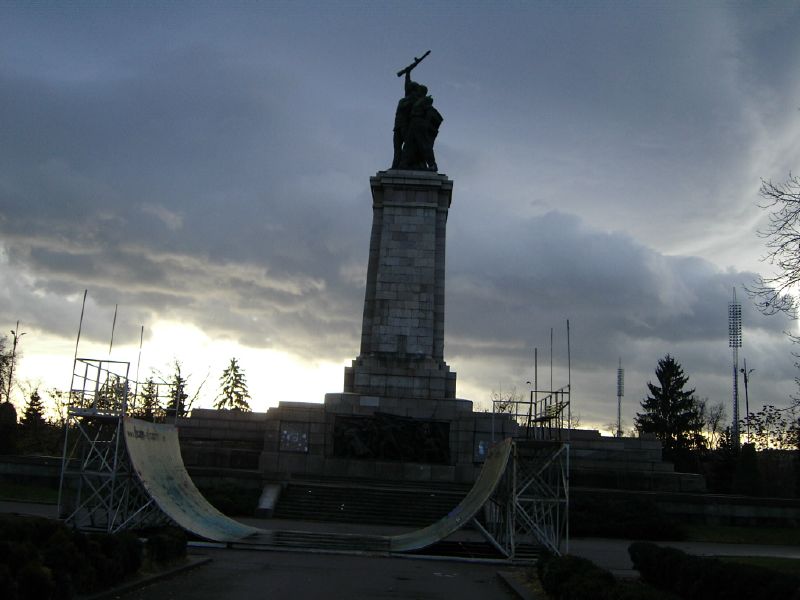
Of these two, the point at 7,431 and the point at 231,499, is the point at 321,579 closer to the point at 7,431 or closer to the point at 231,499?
the point at 231,499

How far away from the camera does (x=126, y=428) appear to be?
1822cm

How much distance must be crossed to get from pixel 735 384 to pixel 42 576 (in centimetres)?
6993

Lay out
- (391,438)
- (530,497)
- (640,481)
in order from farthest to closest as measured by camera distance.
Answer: (640,481) → (391,438) → (530,497)

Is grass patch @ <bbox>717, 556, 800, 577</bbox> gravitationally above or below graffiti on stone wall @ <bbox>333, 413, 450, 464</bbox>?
below

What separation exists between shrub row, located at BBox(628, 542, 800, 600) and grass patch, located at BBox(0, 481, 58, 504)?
22.0 meters

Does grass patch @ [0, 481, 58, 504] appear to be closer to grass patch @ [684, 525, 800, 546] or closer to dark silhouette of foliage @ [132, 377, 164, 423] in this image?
dark silhouette of foliage @ [132, 377, 164, 423]

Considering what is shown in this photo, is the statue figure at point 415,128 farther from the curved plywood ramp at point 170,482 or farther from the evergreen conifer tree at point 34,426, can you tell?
the evergreen conifer tree at point 34,426

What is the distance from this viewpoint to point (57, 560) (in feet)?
36.3

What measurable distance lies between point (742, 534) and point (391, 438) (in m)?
13.3

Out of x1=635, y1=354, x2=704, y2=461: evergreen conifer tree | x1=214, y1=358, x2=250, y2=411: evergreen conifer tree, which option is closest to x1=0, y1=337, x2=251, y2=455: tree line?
x1=214, y1=358, x2=250, y2=411: evergreen conifer tree

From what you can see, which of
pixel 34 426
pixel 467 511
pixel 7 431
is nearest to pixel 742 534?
pixel 467 511

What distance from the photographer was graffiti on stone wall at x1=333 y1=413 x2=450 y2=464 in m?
32.6

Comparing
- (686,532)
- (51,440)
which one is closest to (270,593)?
(686,532)

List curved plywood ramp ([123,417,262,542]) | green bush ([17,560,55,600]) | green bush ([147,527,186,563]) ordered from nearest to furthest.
A: 1. green bush ([17,560,55,600])
2. green bush ([147,527,186,563])
3. curved plywood ramp ([123,417,262,542])
